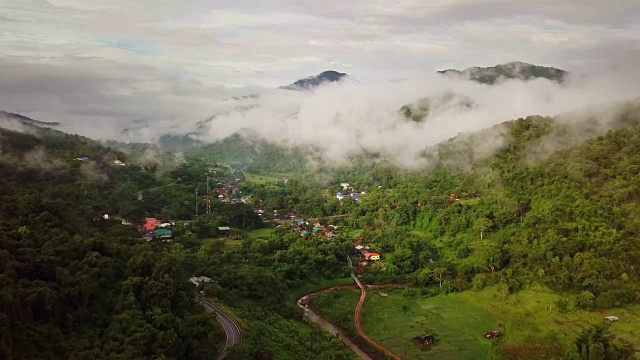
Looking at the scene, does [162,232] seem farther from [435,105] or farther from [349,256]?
[435,105]

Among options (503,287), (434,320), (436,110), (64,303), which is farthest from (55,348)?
(436,110)

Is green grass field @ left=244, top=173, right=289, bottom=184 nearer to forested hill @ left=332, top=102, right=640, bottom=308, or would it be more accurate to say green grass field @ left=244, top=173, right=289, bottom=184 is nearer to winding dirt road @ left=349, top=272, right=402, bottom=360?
forested hill @ left=332, top=102, right=640, bottom=308

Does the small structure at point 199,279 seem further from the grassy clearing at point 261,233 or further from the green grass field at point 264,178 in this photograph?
the green grass field at point 264,178

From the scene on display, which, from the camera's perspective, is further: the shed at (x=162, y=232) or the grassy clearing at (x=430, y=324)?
the shed at (x=162, y=232)

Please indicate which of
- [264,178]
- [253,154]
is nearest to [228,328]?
[264,178]

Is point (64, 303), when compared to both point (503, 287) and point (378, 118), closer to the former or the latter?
point (503, 287)

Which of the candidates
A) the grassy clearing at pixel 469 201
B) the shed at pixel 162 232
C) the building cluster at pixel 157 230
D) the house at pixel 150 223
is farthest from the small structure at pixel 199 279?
the grassy clearing at pixel 469 201
